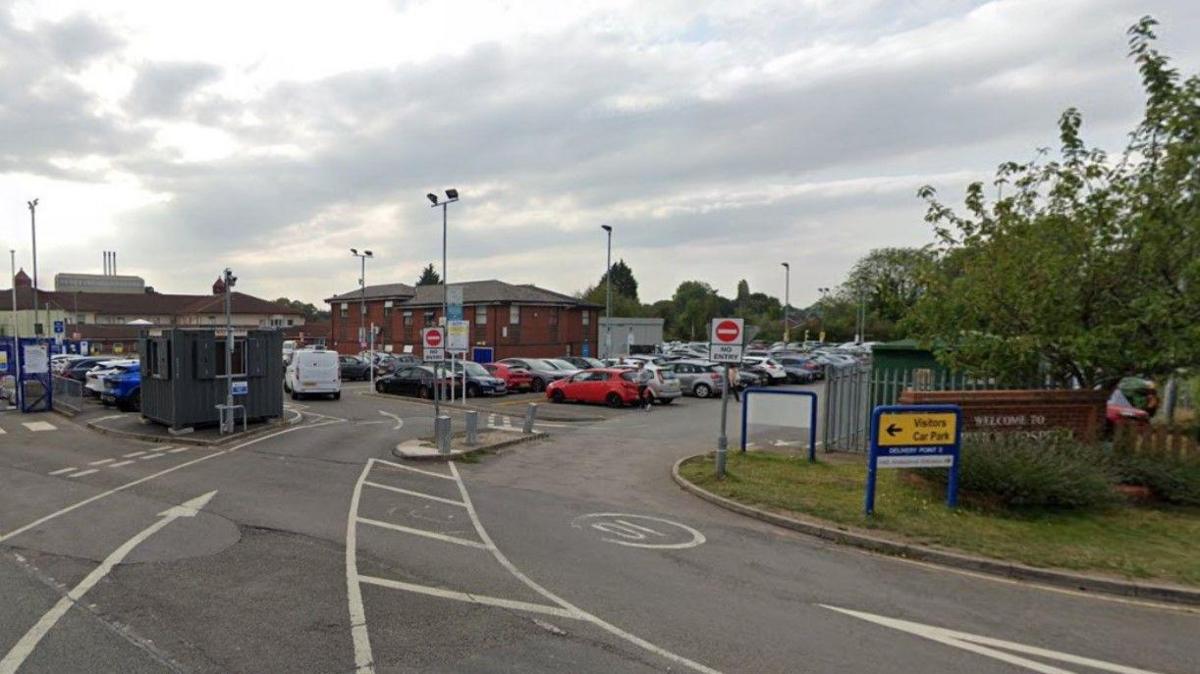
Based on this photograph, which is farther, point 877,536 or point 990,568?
point 877,536

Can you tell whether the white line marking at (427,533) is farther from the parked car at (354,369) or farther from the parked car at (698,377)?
the parked car at (354,369)

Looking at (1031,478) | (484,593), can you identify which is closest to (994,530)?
(1031,478)

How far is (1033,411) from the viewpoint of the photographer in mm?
11461

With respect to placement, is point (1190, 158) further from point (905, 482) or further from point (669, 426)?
point (669, 426)

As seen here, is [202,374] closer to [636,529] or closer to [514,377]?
[636,529]

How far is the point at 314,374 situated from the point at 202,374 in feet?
31.6

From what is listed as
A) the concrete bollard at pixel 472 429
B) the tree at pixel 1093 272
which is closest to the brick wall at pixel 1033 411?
the tree at pixel 1093 272

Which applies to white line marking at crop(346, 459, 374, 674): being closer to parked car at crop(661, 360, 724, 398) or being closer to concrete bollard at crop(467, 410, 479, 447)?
concrete bollard at crop(467, 410, 479, 447)

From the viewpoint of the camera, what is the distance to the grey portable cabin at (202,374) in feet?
54.9

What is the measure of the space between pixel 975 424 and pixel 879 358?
4616mm

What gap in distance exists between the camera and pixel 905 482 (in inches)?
419

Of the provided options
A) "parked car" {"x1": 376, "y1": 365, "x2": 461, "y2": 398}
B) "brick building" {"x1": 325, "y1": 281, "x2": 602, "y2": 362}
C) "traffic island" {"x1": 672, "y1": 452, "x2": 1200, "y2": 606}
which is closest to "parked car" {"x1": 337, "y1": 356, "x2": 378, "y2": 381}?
"brick building" {"x1": 325, "y1": 281, "x2": 602, "y2": 362}

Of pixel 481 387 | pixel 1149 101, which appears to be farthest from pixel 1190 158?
pixel 481 387

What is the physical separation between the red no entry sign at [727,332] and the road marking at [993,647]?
20.9ft
